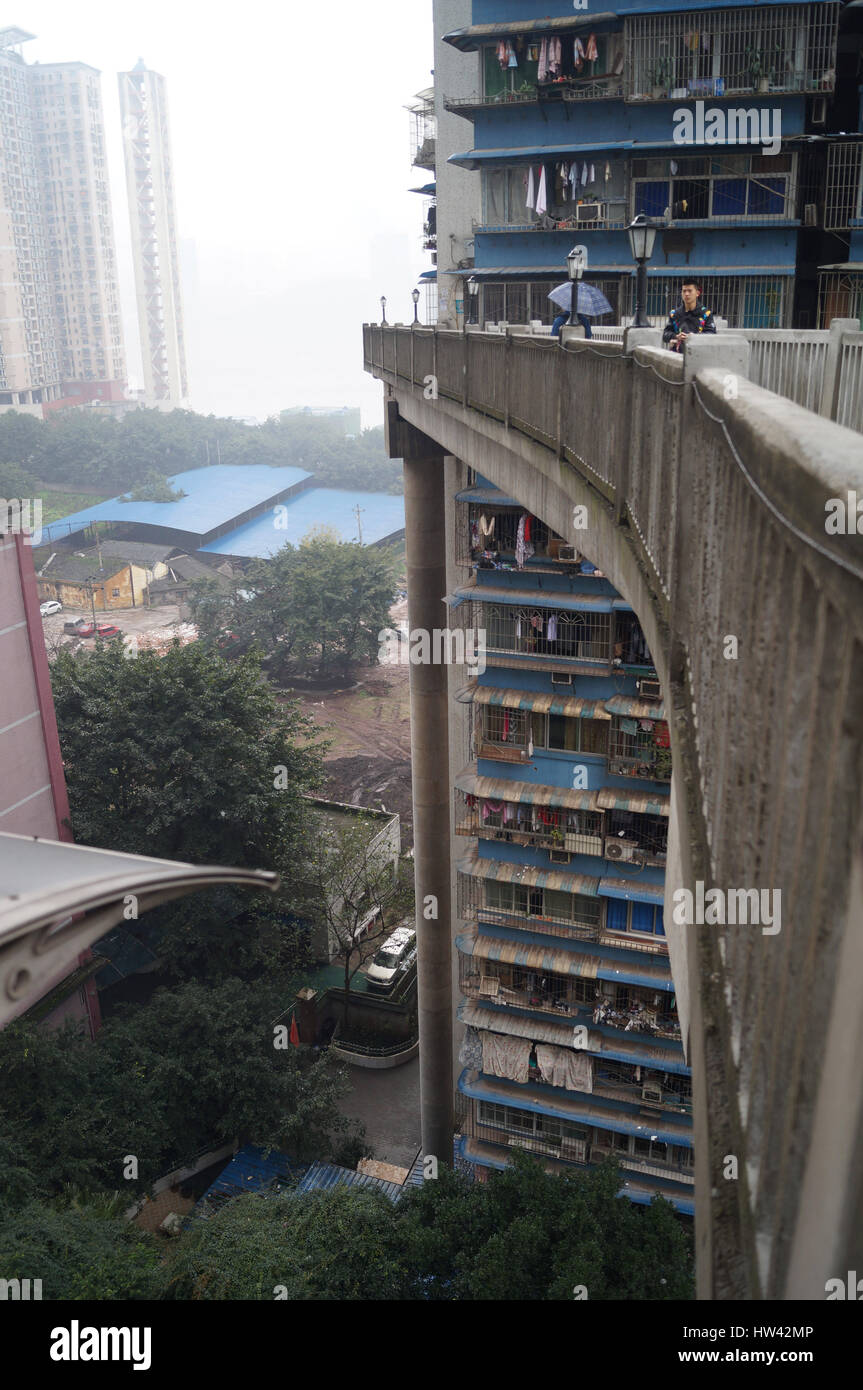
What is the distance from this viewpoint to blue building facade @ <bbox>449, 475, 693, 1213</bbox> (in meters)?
13.8

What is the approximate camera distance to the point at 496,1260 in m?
11.5

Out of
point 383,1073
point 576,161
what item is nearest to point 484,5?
point 576,161

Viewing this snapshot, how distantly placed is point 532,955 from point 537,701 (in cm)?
365

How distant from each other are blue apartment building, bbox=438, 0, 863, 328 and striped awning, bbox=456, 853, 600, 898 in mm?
8829

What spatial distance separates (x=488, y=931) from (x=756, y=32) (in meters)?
13.1

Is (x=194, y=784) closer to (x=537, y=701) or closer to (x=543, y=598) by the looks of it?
(x=537, y=701)

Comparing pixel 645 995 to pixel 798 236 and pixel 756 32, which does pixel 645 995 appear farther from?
pixel 756 32

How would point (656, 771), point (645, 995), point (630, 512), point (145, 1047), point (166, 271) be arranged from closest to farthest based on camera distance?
1. point (630, 512)
2. point (656, 771)
3. point (645, 995)
4. point (145, 1047)
5. point (166, 271)

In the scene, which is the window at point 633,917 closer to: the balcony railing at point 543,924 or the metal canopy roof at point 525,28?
the balcony railing at point 543,924

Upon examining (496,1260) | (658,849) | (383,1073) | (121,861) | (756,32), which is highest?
(756,32)

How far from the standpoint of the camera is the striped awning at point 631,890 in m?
13.8

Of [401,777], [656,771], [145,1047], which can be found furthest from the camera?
[401,777]

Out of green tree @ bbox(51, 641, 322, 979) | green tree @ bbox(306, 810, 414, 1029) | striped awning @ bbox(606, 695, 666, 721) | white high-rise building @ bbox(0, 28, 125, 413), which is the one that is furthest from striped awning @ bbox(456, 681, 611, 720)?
white high-rise building @ bbox(0, 28, 125, 413)

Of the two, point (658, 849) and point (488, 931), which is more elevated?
point (658, 849)
